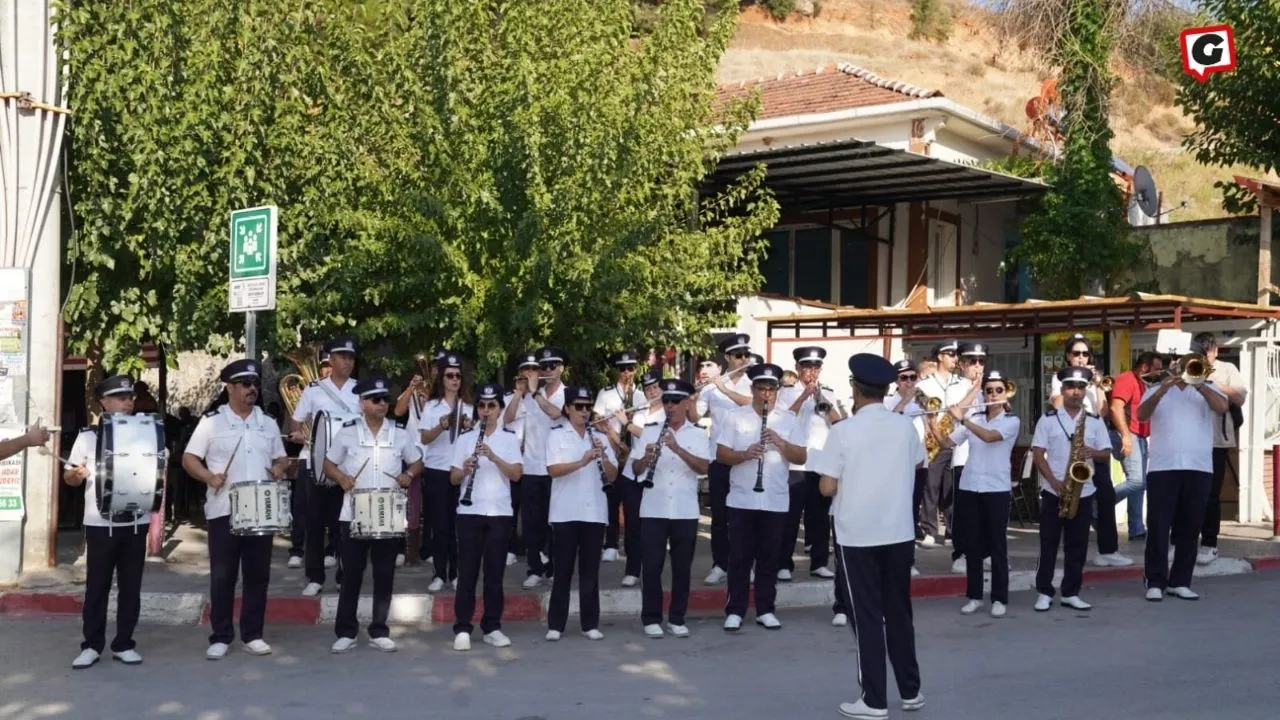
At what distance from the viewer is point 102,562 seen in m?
8.96

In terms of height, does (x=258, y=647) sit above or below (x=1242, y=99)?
below

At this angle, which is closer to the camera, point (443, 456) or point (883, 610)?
point (883, 610)

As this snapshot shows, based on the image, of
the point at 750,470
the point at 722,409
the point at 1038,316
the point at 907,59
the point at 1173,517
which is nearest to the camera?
the point at 750,470

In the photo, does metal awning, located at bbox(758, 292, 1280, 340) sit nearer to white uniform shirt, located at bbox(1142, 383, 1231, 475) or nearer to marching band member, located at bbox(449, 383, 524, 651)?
white uniform shirt, located at bbox(1142, 383, 1231, 475)

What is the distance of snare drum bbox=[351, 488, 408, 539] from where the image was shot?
9.23 m

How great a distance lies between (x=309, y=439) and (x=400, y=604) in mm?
1644

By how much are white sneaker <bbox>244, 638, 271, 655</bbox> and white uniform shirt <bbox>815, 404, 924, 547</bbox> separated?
413 cm

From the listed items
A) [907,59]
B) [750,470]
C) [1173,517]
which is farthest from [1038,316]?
[907,59]

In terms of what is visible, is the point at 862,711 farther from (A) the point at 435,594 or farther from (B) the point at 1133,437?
(B) the point at 1133,437

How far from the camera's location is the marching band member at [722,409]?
1101cm

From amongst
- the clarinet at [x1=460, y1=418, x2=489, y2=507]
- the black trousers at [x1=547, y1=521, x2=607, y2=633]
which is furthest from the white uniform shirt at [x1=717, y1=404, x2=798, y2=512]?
the clarinet at [x1=460, y1=418, x2=489, y2=507]

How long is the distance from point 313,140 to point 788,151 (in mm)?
6896

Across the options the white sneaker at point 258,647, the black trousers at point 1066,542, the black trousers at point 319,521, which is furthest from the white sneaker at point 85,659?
the black trousers at point 1066,542

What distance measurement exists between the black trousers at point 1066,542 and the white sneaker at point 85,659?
249 inches
